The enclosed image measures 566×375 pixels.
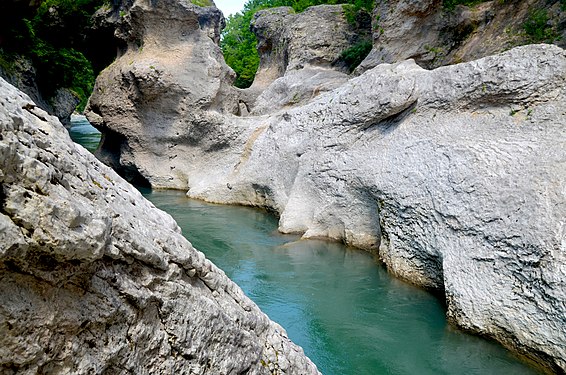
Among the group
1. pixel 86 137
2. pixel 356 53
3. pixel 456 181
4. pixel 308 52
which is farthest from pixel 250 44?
pixel 456 181

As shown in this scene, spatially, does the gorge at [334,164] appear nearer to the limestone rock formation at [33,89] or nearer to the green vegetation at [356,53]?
the green vegetation at [356,53]

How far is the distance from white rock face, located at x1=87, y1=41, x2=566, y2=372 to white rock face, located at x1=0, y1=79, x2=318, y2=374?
3419mm

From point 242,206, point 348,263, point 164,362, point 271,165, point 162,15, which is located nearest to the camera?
point 164,362

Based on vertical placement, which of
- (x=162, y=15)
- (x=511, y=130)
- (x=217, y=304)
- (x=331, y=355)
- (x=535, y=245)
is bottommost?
(x=331, y=355)

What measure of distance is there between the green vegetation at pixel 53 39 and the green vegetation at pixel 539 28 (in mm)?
15566

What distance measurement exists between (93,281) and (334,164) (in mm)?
7223

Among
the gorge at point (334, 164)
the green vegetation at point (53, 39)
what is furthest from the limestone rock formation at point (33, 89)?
the gorge at point (334, 164)

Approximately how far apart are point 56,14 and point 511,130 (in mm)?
20630

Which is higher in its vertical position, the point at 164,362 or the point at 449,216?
the point at 449,216

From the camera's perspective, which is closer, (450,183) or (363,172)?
(450,183)

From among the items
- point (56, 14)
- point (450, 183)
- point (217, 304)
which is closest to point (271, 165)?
point (450, 183)

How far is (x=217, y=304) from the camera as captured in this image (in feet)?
8.90

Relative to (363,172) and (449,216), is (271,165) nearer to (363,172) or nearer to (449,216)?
(363,172)

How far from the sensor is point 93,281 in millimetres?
2096
